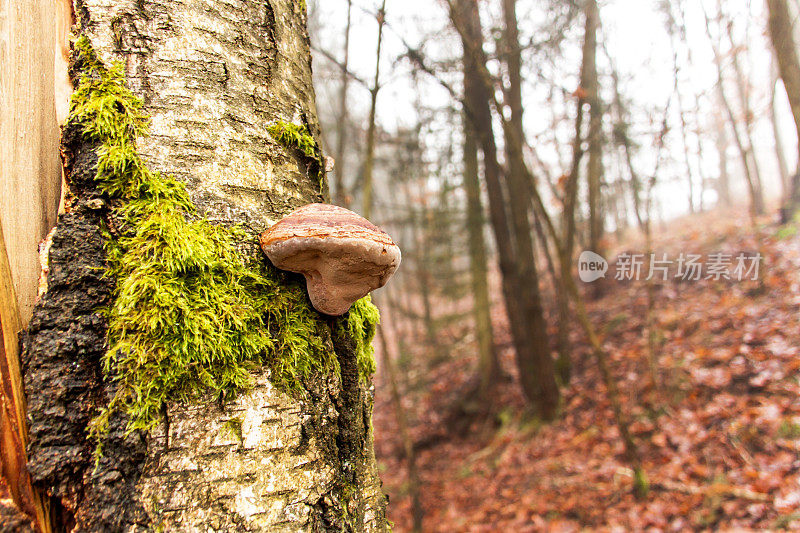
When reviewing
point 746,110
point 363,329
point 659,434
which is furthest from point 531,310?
point 746,110

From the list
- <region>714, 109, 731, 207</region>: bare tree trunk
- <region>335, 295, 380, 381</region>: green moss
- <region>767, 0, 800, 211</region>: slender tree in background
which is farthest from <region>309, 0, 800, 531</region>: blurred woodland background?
<region>714, 109, 731, 207</region>: bare tree trunk

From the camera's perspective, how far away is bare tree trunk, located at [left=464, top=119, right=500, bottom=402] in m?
7.91

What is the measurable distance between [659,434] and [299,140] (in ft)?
18.8

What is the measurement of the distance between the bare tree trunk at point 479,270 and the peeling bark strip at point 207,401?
7.08 metres

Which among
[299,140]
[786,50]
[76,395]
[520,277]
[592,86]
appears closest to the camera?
[76,395]

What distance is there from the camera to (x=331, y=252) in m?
0.97

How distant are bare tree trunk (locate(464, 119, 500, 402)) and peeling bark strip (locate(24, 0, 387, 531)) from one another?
7.08m

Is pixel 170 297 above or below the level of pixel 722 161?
below

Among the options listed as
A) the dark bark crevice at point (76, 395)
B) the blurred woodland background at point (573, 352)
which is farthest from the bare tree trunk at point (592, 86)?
the dark bark crevice at point (76, 395)

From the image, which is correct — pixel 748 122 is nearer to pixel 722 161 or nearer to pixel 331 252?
pixel 331 252

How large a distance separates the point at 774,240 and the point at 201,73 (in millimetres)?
11035

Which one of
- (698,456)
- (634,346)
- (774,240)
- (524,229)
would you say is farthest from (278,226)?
(774,240)

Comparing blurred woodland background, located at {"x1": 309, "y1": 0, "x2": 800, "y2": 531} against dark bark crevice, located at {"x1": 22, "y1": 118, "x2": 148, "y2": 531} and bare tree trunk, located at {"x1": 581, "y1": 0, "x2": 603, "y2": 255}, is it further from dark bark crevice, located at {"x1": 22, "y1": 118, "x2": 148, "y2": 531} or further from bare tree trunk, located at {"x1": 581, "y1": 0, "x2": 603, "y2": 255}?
dark bark crevice, located at {"x1": 22, "y1": 118, "x2": 148, "y2": 531}

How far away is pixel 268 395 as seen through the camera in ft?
2.99
